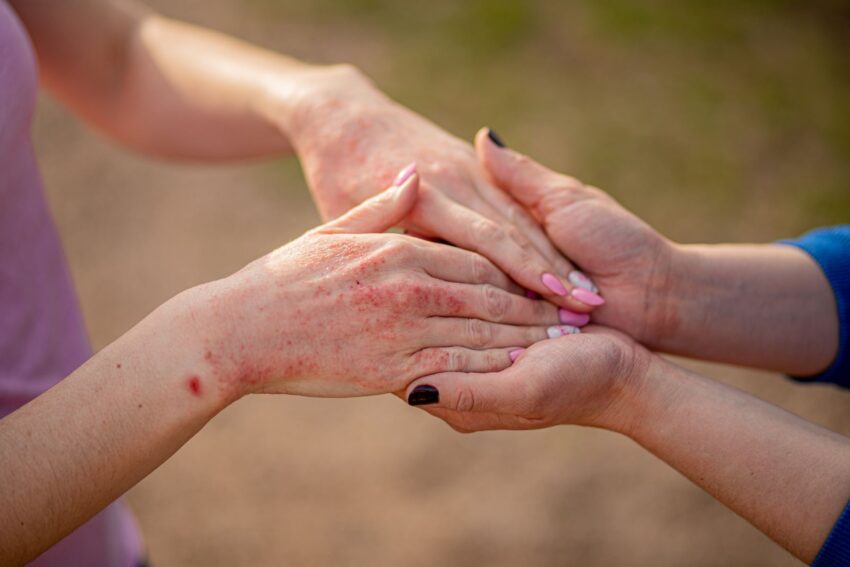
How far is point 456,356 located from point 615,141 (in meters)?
3.10

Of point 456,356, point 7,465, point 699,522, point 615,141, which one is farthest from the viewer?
point 615,141

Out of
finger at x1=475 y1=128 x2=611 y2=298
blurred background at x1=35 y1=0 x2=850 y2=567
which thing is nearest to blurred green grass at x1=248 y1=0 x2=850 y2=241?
blurred background at x1=35 y1=0 x2=850 y2=567

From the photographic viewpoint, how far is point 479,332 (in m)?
1.67

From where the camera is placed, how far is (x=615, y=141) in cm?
436

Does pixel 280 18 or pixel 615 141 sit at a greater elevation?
pixel 280 18

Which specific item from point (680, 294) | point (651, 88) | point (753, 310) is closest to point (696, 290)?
point (680, 294)

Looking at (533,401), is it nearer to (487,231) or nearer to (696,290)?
(487,231)

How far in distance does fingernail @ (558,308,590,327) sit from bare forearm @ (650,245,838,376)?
0.23 meters

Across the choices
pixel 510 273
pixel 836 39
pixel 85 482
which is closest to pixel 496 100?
pixel 836 39

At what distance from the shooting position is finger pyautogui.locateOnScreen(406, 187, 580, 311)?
179 cm

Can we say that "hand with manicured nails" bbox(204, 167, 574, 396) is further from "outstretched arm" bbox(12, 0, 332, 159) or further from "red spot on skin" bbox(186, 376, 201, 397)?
"outstretched arm" bbox(12, 0, 332, 159)

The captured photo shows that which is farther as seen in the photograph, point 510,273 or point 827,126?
point 827,126

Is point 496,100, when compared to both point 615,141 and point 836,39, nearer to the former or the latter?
point 615,141

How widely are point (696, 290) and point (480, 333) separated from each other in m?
0.61
